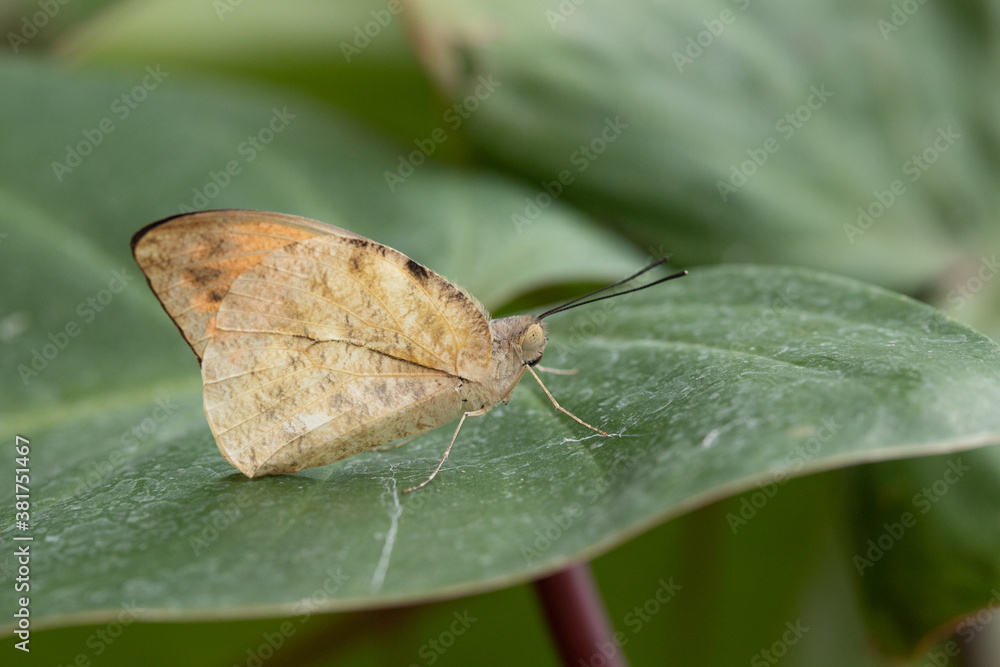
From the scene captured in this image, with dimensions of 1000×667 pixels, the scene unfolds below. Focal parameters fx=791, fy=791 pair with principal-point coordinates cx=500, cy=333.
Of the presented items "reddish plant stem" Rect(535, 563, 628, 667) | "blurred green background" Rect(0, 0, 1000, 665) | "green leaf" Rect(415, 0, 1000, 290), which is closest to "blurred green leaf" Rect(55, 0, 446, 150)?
"blurred green background" Rect(0, 0, 1000, 665)

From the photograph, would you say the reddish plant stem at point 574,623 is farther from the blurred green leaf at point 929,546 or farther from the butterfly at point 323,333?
the blurred green leaf at point 929,546

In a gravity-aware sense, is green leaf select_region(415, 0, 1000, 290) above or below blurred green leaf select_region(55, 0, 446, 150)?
above

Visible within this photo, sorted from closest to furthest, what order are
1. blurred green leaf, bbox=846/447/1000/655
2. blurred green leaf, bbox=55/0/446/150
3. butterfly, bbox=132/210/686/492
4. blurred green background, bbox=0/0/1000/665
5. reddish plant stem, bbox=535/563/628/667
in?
1. reddish plant stem, bbox=535/563/628/667
2. butterfly, bbox=132/210/686/492
3. blurred green leaf, bbox=846/447/1000/655
4. blurred green background, bbox=0/0/1000/665
5. blurred green leaf, bbox=55/0/446/150

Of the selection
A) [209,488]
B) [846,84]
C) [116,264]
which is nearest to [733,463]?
[209,488]

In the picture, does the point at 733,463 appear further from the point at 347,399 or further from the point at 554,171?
the point at 554,171

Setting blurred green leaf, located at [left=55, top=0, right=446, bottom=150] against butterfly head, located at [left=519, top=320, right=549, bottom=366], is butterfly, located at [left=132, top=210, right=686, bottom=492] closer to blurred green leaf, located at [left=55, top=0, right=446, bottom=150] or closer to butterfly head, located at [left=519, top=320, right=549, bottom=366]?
butterfly head, located at [left=519, top=320, right=549, bottom=366]

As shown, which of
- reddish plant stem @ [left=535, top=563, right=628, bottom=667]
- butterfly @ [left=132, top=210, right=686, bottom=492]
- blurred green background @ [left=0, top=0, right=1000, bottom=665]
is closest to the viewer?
reddish plant stem @ [left=535, top=563, right=628, bottom=667]

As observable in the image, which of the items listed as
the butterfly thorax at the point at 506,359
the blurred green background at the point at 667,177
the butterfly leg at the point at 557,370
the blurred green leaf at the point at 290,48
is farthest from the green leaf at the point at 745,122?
the butterfly thorax at the point at 506,359
